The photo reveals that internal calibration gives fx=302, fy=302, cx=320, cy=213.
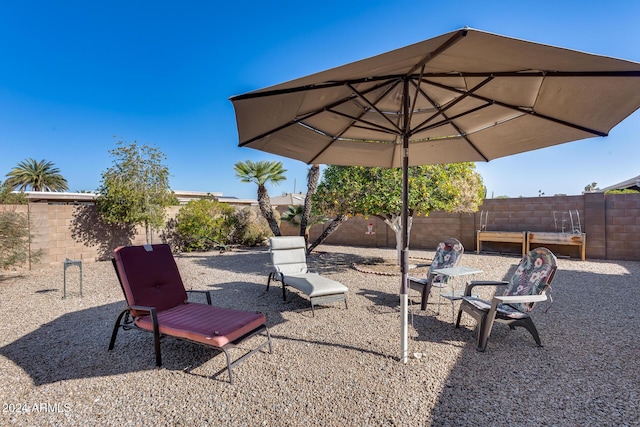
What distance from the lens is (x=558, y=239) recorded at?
29.7 ft

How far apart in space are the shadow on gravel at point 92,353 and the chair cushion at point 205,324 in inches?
13.8

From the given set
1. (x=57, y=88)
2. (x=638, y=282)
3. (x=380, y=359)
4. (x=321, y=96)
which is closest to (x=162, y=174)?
(x=57, y=88)

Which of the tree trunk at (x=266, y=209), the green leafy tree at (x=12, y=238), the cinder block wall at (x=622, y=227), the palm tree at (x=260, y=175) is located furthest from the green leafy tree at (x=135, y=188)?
the cinder block wall at (x=622, y=227)

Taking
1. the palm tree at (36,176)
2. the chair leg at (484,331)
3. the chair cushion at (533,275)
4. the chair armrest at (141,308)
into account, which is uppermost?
the palm tree at (36,176)

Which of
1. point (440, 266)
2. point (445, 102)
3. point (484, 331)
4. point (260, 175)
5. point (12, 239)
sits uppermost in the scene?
→ point (260, 175)

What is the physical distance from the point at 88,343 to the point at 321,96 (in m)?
3.89

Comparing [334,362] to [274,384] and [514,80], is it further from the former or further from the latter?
[514,80]

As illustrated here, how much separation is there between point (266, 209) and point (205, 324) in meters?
8.37

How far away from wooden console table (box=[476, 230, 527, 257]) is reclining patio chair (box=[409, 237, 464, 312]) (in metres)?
5.92

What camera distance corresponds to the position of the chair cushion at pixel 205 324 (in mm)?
2783

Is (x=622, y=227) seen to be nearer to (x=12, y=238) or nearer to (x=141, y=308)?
(x=141, y=308)

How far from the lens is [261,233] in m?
13.9

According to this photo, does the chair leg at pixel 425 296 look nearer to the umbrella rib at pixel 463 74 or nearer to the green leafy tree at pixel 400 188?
the green leafy tree at pixel 400 188

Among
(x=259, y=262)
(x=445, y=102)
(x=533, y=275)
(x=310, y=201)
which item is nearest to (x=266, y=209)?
(x=310, y=201)
